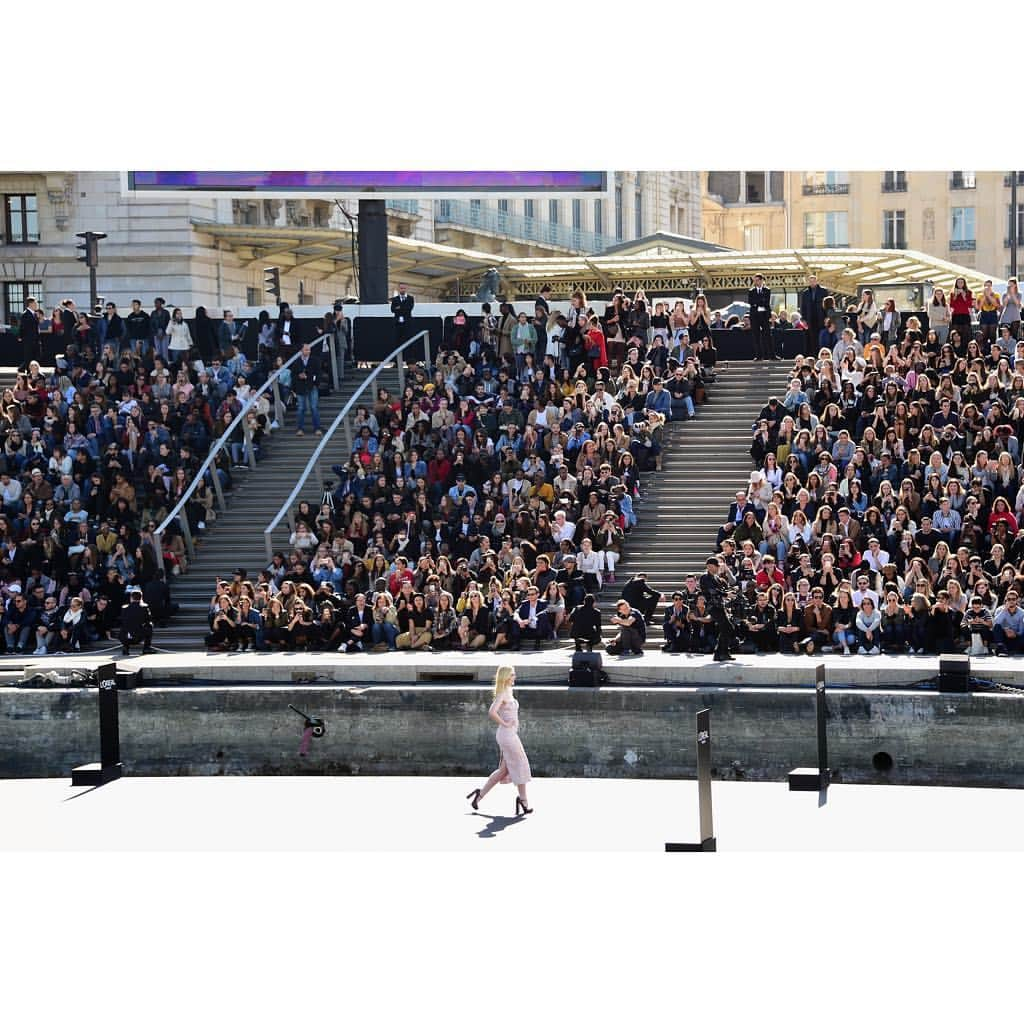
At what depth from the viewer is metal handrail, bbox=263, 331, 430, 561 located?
2523 cm

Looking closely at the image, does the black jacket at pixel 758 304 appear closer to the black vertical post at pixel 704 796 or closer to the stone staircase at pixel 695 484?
the stone staircase at pixel 695 484

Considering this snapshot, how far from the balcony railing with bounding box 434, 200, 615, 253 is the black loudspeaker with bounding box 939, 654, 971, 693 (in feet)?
146

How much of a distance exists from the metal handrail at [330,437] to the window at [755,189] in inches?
2394

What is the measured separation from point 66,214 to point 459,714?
31465 millimetres

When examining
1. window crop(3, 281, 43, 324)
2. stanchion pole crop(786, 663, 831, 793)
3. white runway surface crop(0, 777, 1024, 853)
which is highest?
window crop(3, 281, 43, 324)

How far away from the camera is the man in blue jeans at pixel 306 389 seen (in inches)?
1159

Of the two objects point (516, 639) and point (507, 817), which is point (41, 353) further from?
point (507, 817)

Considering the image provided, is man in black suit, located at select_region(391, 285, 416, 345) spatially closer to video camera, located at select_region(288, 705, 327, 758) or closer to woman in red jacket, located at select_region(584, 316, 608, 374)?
woman in red jacket, located at select_region(584, 316, 608, 374)

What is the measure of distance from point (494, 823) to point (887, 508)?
7234 millimetres

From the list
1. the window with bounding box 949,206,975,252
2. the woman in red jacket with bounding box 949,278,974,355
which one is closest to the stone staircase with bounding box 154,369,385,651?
the woman in red jacket with bounding box 949,278,974,355

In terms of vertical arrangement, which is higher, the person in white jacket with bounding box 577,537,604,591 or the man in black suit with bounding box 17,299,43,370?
the man in black suit with bounding box 17,299,43,370

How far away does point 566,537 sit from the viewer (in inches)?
920

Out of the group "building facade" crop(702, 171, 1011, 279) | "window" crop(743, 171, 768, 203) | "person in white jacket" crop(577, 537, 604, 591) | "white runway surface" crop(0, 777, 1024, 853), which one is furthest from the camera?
"window" crop(743, 171, 768, 203)

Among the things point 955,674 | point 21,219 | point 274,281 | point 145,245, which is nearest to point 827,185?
point 145,245
